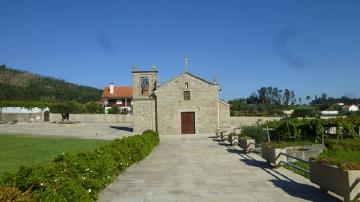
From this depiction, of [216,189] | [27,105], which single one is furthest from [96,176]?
[27,105]

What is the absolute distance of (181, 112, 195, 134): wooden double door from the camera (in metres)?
38.3

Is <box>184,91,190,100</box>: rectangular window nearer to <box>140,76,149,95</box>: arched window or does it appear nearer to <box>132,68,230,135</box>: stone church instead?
<box>132,68,230,135</box>: stone church

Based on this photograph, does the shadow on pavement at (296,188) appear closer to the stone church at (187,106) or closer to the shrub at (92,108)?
the stone church at (187,106)

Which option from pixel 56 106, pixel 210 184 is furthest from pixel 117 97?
pixel 210 184

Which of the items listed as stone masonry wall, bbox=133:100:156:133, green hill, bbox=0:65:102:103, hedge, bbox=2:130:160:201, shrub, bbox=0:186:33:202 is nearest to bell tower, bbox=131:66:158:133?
stone masonry wall, bbox=133:100:156:133

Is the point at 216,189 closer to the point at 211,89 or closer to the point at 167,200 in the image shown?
the point at 167,200

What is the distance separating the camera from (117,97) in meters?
81.4

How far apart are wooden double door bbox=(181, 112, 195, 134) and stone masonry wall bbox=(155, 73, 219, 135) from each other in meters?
0.29

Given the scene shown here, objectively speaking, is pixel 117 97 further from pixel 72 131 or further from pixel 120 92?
pixel 72 131

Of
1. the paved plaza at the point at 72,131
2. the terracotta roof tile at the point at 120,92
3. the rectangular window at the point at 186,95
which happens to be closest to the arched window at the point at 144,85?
the rectangular window at the point at 186,95

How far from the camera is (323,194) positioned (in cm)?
862

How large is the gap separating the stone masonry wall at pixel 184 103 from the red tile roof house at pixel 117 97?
4309cm

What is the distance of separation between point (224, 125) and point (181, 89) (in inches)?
211

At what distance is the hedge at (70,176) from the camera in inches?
250
